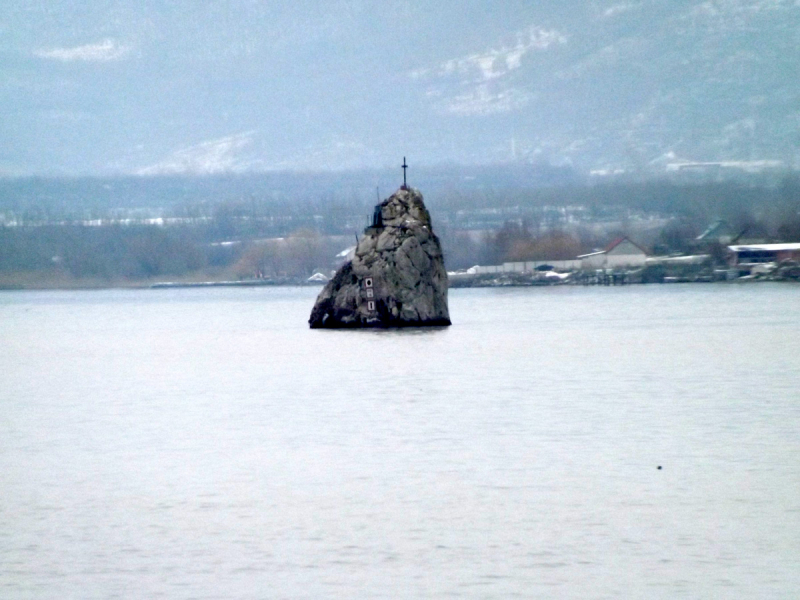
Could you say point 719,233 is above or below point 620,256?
above

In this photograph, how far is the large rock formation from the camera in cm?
5669

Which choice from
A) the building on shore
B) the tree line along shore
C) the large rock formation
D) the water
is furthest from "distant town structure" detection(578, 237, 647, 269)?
the water

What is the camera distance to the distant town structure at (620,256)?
130750mm

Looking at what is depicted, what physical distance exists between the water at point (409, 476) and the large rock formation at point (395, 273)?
957cm

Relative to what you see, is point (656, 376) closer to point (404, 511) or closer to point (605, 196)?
point (404, 511)

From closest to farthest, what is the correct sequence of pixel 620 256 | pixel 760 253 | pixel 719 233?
pixel 760 253, pixel 719 233, pixel 620 256

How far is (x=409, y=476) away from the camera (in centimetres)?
2197

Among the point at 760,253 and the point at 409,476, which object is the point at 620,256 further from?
the point at 409,476

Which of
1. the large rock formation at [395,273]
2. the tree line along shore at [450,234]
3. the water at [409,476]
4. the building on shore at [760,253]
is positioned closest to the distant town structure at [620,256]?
the tree line along shore at [450,234]

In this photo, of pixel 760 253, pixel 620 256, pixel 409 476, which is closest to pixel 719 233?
pixel 760 253

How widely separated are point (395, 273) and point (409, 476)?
114 feet

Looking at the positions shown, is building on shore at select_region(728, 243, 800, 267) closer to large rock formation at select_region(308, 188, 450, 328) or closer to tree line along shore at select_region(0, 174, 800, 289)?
tree line along shore at select_region(0, 174, 800, 289)

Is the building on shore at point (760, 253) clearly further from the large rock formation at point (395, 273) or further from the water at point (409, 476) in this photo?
the water at point (409, 476)

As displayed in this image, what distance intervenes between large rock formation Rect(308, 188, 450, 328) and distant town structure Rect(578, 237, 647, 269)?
7289 cm
